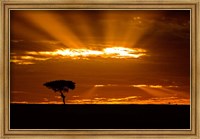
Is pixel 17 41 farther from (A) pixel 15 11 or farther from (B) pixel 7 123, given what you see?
(B) pixel 7 123

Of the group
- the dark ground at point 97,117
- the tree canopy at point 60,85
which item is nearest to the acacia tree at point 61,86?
the tree canopy at point 60,85

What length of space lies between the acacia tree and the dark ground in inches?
10.8

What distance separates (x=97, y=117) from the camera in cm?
618

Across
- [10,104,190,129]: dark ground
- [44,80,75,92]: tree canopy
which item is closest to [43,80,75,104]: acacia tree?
[44,80,75,92]: tree canopy

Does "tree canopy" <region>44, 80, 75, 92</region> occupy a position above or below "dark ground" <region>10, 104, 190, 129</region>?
above

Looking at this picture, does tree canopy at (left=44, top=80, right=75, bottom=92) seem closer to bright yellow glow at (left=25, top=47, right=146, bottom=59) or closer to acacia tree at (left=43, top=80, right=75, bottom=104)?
acacia tree at (left=43, top=80, right=75, bottom=104)

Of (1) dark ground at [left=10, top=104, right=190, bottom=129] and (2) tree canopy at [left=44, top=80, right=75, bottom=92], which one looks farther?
(1) dark ground at [left=10, top=104, right=190, bottom=129]

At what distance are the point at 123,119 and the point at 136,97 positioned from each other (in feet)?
1.28

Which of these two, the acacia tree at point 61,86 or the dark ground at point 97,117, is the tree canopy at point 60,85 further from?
the dark ground at point 97,117

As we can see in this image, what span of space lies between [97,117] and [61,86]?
2.42 feet

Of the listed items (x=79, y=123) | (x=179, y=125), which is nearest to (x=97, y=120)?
(x=79, y=123)

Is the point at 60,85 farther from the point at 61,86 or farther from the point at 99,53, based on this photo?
the point at 99,53

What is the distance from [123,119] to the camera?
620cm

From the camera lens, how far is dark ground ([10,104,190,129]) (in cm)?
616
